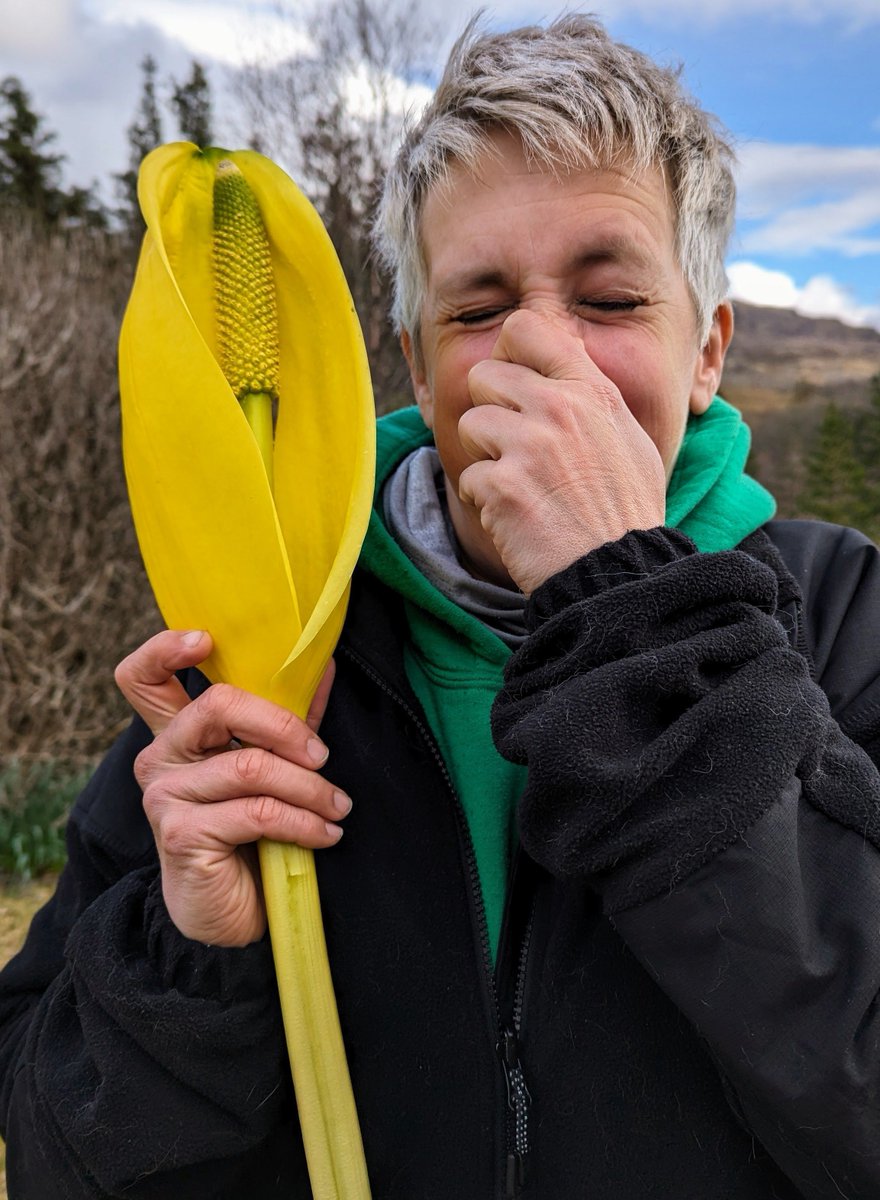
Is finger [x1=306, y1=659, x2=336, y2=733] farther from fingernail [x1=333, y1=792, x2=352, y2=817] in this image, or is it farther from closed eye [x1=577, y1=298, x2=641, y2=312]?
closed eye [x1=577, y1=298, x2=641, y2=312]

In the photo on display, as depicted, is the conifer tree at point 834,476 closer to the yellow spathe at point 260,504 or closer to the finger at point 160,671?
the yellow spathe at point 260,504

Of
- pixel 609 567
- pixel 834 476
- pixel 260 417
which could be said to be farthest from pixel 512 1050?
pixel 834 476

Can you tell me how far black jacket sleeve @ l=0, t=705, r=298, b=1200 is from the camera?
1.10 m

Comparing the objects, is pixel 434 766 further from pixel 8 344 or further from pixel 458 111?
pixel 8 344

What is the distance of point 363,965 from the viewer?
3.99ft

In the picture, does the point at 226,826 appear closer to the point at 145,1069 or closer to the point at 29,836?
the point at 145,1069

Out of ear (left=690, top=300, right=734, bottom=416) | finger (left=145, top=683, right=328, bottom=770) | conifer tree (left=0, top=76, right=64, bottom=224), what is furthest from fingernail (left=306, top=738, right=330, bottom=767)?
conifer tree (left=0, top=76, right=64, bottom=224)

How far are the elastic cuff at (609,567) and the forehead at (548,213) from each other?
1.51ft

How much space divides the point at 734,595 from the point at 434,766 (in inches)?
18.9

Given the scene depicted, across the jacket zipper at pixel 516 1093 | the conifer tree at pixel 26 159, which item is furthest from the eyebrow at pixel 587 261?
the conifer tree at pixel 26 159

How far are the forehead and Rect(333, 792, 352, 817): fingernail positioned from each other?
2.34 feet

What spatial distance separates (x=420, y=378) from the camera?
1.54 m

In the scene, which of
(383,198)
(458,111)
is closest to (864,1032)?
(458,111)

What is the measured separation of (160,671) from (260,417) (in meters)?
0.33
